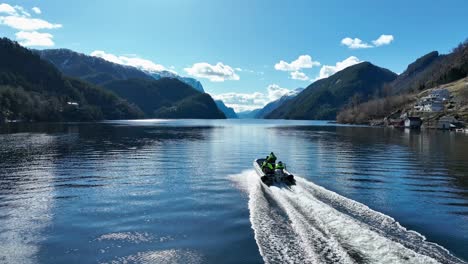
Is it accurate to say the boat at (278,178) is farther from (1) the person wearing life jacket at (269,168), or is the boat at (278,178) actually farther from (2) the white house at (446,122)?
(2) the white house at (446,122)

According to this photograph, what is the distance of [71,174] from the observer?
153 feet

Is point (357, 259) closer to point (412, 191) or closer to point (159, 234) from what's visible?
point (159, 234)

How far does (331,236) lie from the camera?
2020 centimetres

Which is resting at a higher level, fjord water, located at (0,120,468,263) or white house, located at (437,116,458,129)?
white house, located at (437,116,458,129)

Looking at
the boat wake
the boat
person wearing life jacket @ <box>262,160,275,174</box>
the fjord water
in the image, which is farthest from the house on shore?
the boat wake

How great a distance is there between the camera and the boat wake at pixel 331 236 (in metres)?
17.3

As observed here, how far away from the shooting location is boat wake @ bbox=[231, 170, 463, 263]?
17.3m

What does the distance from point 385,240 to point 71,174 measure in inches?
1616

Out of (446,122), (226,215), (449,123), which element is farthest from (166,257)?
(446,122)

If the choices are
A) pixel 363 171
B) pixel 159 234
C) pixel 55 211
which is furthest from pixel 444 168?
pixel 55 211

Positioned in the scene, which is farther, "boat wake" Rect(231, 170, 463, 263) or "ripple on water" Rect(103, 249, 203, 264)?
"ripple on water" Rect(103, 249, 203, 264)

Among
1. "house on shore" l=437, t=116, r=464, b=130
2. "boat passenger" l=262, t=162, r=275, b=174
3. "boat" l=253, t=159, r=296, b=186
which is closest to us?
"boat" l=253, t=159, r=296, b=186

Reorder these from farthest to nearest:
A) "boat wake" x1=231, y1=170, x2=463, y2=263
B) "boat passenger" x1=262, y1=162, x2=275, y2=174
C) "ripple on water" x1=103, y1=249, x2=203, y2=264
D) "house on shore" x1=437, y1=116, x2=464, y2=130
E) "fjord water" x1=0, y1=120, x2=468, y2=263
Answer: "house on shore" x1=437, y1=116, x2=464, y2=130, "boat passenger" x1=262, y1=162, x2=275, y2=174, "fjord water" x1=0, y1=120, x2=468, y2=263, "ripple on water" x1=103, y1=249, x2=203, y2=264, "boat wake" x1=231, y1=170, x2=463, y2=263

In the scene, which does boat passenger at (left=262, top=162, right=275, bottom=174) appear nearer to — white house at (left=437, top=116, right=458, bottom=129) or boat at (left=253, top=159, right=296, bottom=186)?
boat at (left=253, top=159, right=296, bottom=186)
